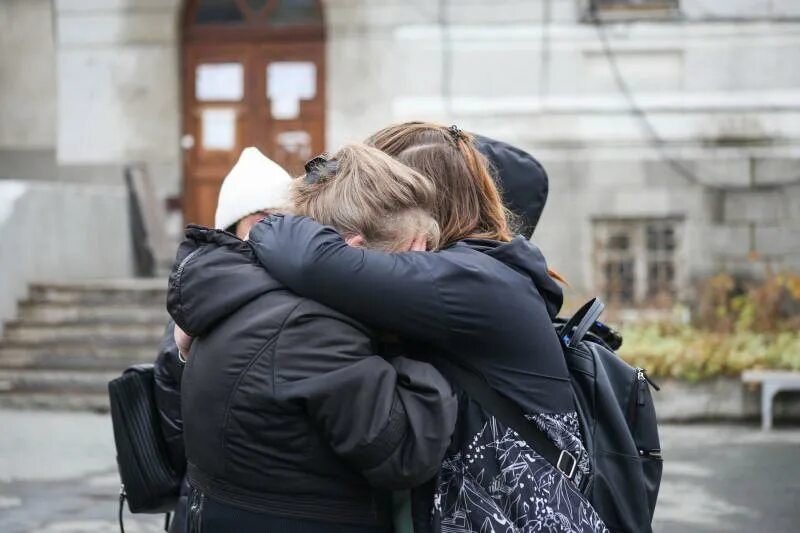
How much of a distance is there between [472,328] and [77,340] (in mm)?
8073

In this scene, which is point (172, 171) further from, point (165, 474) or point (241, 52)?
point (165, 474)

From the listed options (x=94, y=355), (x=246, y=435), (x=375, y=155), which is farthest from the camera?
(x=94, y=355)

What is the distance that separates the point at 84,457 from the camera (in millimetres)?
7270

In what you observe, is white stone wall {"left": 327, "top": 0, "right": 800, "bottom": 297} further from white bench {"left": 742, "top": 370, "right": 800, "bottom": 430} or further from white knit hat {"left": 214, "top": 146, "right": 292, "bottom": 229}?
white knit hat {"left": 214, "top": 146, "right": 292, "bottom": 229}

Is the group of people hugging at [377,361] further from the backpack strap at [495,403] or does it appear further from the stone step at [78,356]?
the stone step at [78,356]

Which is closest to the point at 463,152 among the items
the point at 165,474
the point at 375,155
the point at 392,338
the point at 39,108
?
the point at 375,155

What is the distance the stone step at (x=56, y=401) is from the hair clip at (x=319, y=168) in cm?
676

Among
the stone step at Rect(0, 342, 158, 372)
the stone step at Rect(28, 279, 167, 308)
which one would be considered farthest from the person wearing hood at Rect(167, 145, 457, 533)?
the stone step at Rect(28, 279, 167, 308)

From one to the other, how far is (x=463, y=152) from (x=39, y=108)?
1157 cm

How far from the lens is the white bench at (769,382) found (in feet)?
25.9

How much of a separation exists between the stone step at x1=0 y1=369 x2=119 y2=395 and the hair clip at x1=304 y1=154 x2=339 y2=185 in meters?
6.94

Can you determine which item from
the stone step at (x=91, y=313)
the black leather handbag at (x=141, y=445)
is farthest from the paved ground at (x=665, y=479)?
the black leather handbag at (x=141, y=445)

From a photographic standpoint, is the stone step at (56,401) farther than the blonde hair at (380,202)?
Yes

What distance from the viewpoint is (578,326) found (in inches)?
98.1
